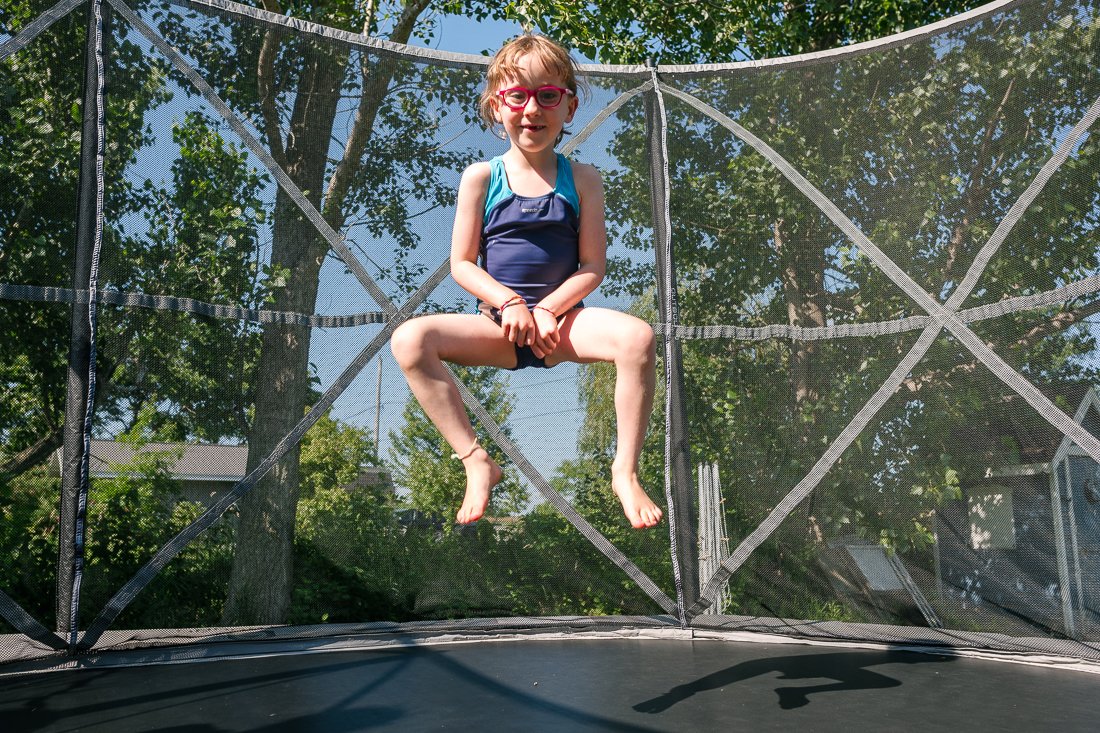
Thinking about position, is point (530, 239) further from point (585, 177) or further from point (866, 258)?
point (866, 258)

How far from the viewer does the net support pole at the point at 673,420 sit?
307cm

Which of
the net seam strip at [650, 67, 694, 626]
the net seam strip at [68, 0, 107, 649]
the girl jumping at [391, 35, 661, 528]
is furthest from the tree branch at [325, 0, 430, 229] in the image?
the girl jumping at [391, 35, 661, 528]

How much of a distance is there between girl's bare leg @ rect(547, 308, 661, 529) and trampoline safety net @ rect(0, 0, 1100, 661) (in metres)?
1.62

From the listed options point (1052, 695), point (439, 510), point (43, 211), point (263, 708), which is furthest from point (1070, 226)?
point (43, 211)

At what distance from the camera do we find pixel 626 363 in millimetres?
1313

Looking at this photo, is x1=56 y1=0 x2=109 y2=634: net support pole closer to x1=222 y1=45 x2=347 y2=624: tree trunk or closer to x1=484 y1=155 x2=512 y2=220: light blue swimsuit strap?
x1=222 y1=45 x2=347 y2=624: tree trunk

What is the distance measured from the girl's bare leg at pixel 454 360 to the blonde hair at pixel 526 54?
0.39 m

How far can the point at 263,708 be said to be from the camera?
1.95m

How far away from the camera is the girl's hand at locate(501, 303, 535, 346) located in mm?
1292

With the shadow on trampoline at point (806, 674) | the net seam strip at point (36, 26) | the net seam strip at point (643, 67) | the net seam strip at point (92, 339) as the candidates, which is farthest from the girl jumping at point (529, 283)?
the net seam strip at point (36, 26)

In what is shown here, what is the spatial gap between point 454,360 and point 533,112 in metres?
0.41

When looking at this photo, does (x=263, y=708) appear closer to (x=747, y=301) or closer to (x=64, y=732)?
(x=64, y=732)

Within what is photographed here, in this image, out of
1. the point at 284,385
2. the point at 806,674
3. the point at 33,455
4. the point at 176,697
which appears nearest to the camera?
the point at 176,697

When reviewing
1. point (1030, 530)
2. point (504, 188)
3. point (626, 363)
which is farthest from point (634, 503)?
point (1030, 530)
